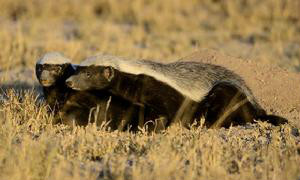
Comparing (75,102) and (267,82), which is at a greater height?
(75,102)

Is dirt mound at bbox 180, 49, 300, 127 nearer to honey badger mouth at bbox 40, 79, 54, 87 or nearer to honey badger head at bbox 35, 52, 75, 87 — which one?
honey badger head at bbox 35, 52, 75, 87

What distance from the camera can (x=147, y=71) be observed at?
619 centimetres

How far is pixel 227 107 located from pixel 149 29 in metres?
7.76

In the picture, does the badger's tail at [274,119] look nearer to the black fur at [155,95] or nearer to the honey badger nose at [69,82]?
the black fur at [155,95]

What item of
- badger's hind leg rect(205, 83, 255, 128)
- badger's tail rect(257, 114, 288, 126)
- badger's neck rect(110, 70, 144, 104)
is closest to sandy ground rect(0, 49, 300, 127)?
badger's tail rect(257, 114, 288, 126)

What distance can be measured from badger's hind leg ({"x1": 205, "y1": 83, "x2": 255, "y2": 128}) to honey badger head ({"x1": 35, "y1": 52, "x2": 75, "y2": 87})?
4.74ft

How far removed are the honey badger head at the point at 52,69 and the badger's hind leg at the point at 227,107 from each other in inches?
56.9

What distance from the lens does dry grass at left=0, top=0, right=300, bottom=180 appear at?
4500mm

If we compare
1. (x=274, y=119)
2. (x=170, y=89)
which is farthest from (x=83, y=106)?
(x=274, y=119)

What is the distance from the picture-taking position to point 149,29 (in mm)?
14000

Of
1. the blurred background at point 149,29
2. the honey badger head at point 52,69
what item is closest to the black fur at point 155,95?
the honey badger head at point 52,69

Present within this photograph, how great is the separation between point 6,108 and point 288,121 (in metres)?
2.74

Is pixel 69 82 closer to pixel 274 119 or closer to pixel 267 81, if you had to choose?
pixel 274 119

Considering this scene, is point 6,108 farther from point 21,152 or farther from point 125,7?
point 125,7
